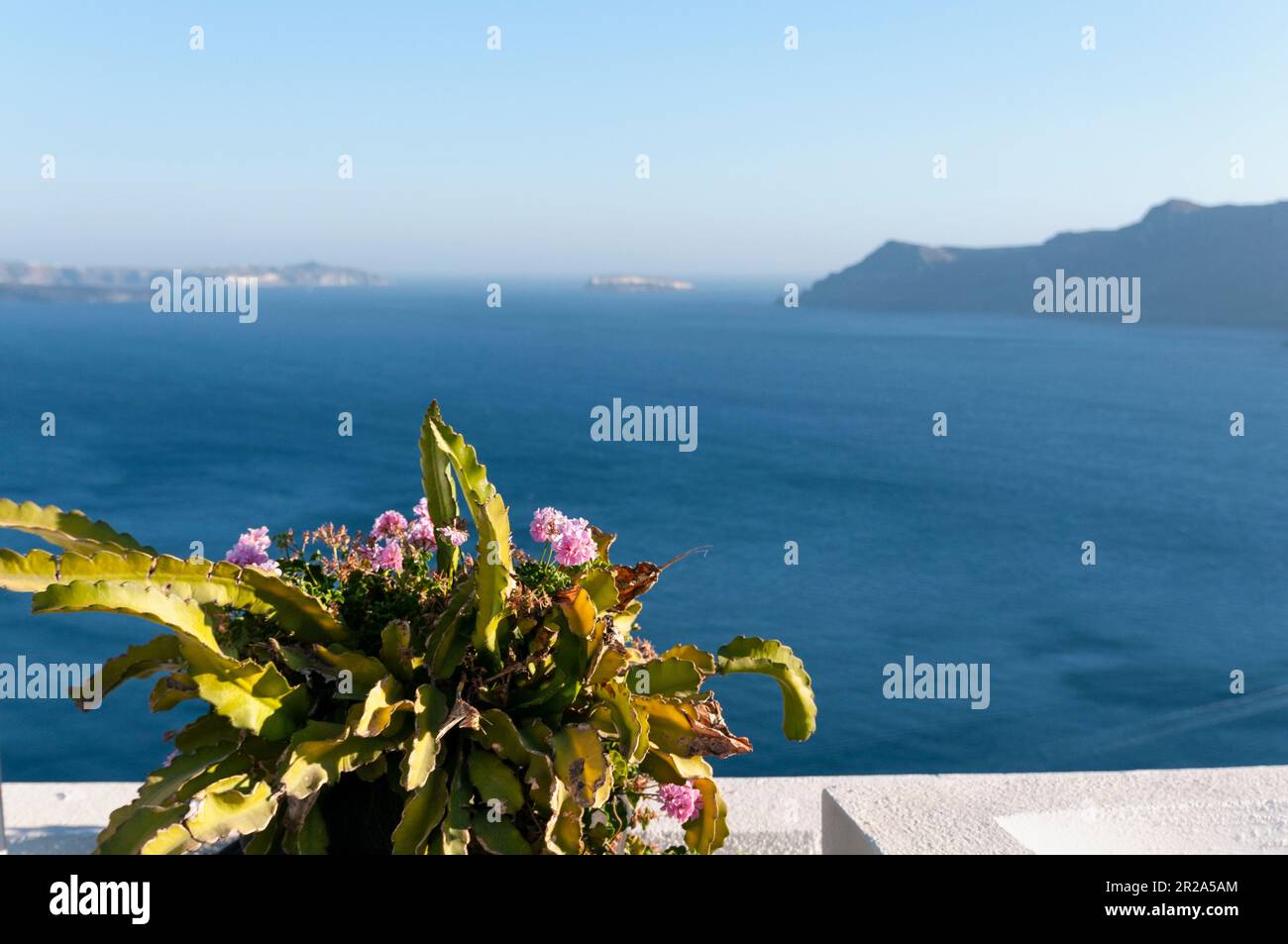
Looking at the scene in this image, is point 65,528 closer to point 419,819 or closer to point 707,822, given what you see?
point 419,819

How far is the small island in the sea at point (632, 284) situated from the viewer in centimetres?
11602

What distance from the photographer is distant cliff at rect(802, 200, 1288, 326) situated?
54688mm

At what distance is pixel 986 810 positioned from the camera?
2.46 metres

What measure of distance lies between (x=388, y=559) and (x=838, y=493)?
26.2 meters

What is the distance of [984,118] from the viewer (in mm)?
60562

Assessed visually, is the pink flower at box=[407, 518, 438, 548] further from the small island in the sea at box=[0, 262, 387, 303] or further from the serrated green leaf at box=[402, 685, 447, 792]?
the small island in the sea at box=[0, 262, 387, 303]

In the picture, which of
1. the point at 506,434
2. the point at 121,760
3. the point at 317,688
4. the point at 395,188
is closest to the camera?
the point at 317,688

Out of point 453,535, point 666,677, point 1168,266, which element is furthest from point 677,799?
point 1168,266

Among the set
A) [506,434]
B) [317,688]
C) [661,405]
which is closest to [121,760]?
[317,688]

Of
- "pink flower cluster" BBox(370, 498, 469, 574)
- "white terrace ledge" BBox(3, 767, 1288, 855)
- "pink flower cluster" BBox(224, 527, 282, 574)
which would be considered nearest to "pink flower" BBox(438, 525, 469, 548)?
"pink flower cluster" BBox(370, 498, 469, 574)

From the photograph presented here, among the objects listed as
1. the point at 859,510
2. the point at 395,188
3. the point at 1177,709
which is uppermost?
the point at 395,188
